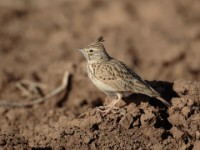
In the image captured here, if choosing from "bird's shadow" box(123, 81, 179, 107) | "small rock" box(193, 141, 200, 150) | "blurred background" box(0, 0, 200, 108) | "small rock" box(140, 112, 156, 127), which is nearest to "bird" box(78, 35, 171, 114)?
"bird's shadow" box(123, 81, 179, 107)

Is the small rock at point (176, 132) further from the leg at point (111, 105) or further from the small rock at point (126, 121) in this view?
the leg at point (111, 105)

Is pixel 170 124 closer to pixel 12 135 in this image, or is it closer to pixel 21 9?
pixel 12 135

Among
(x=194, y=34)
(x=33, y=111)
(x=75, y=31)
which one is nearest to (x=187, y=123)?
(x=33, y=111)

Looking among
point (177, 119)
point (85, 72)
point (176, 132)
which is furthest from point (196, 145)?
point (85, 72)

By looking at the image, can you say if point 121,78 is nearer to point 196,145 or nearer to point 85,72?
point 196,145

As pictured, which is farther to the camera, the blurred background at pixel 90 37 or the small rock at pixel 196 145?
the blurred background at pixel 90 37

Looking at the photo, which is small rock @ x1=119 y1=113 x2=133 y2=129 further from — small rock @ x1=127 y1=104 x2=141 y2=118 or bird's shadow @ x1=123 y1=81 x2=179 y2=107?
bird's shadow @ x1=123 y1=81 x2=179 y2=107

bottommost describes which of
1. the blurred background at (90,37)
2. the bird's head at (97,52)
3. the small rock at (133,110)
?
the small rock at (133,110)

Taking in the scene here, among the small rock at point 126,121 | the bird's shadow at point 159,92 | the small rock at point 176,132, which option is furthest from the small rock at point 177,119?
the small rock at point 126,121
